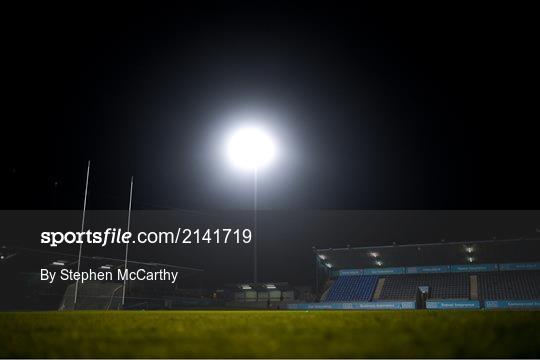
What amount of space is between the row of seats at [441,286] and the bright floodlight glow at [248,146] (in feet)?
35.4

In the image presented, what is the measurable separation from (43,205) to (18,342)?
23.9m

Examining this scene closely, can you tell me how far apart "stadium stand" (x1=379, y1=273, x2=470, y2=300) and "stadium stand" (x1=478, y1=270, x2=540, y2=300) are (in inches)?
41.2

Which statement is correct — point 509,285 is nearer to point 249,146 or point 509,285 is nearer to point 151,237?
point 249,146

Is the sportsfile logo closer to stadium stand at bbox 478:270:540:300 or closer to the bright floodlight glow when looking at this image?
the bright floodlight glow

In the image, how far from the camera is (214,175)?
3058 cm

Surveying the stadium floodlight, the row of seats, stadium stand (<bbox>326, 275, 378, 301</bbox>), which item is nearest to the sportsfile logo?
the stadium floodlight

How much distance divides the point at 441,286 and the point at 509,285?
3880mm

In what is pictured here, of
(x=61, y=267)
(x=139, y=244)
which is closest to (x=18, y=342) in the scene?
(x=61, y=267)

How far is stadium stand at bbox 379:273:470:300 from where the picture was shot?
89.0 feet

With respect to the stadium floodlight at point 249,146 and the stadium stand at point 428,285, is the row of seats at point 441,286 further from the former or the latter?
the stadium floodlight at point 249,146

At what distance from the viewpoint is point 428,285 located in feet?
93.9

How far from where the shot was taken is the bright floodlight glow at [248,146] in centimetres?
2910

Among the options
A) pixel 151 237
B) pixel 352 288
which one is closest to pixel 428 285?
pixel 352 288

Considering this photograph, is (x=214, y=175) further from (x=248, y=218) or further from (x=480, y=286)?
(x=480, y=286)
